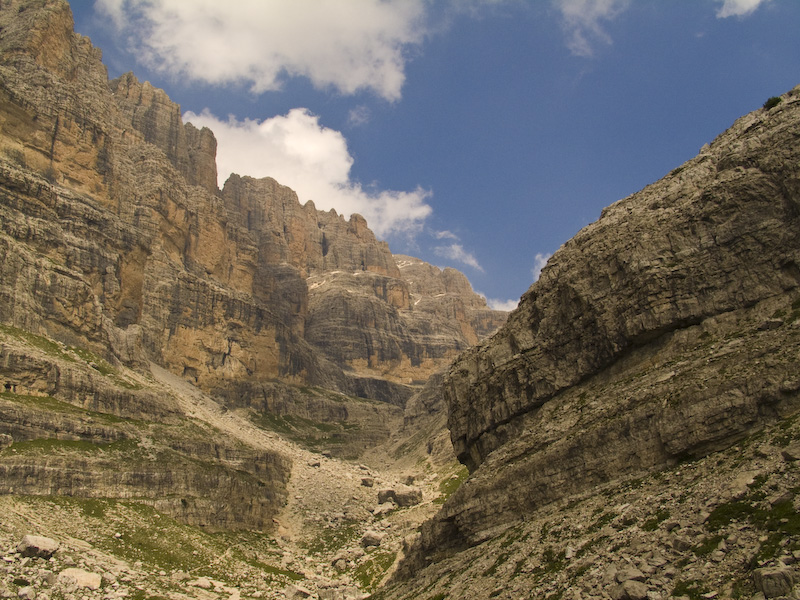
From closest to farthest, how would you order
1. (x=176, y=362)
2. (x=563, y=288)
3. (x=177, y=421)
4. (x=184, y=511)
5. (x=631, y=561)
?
(x=631, y=561) → (x=563, y=288) → (x=184, y=511) → (x=177, y=421) → (x=176, y=362)

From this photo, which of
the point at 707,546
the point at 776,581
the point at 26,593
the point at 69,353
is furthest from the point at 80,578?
the point at 69,353

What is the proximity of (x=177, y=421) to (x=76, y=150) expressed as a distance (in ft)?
293

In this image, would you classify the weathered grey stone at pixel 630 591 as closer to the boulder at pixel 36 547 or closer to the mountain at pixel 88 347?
the boulder at pixel 36 547

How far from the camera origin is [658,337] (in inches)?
1967

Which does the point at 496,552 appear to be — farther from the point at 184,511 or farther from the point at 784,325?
the point at 184,511

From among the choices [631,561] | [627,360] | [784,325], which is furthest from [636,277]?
[631,561]

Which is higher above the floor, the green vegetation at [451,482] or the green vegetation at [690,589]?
the green vegetation at [451,482]

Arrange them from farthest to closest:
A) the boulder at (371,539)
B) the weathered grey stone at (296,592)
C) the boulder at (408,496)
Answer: the boulder at (408,496) < the boulder at (371,539) < the weathered grey stone at (296,592)

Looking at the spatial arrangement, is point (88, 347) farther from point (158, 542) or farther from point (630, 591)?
point (630, 591)

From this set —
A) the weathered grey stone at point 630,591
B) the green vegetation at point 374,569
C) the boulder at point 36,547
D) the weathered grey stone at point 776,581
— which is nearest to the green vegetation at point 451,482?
the green vegetation at point 374,569

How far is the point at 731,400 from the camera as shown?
38.9m

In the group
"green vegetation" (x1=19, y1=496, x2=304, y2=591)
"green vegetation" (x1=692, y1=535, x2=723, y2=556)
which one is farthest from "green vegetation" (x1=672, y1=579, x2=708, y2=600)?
"green vegetation" (x1=19, y1=496, x2=304, y2=591)

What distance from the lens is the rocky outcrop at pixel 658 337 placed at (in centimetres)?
4041

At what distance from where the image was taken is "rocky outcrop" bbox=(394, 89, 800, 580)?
1591 inches
